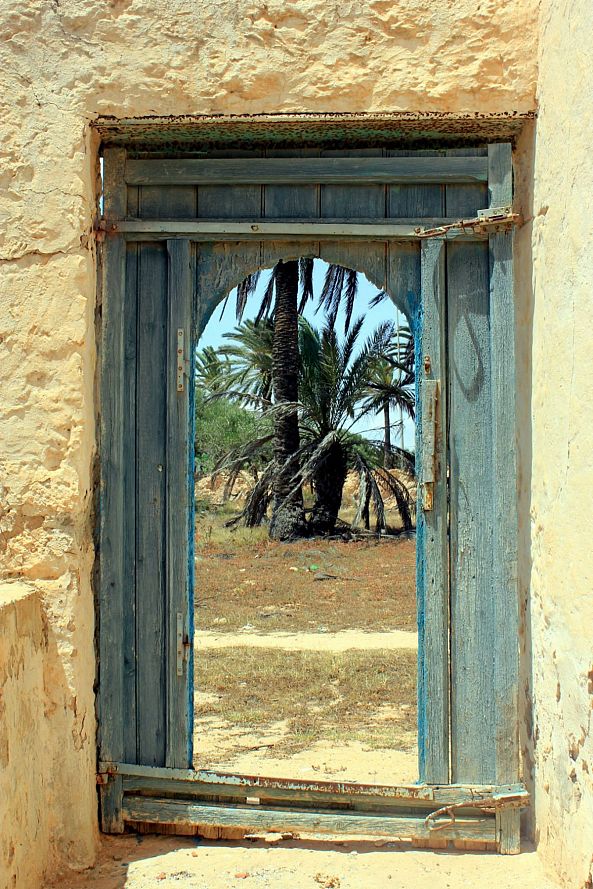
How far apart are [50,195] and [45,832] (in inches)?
85.9

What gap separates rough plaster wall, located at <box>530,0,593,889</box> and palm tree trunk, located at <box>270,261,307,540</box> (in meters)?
11.9

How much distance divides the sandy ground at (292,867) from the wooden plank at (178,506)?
32 centimetres

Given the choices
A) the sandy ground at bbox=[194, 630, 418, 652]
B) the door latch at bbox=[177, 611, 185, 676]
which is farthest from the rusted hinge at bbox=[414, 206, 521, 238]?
the sandy ground at bbox=[194, 630, 418, 652]

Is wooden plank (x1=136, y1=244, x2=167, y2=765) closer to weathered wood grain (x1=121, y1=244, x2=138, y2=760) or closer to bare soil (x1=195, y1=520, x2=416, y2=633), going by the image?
weathered wood grain (x1=121, y1=244, x2=138, y2=760)

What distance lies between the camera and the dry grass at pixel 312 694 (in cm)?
541

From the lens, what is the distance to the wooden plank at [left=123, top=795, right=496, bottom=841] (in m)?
3.29

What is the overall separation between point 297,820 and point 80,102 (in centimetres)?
270

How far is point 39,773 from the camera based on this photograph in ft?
9.88

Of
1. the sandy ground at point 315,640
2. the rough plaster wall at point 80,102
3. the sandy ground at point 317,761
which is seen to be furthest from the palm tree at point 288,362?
the rough plaster wall at point 80,102

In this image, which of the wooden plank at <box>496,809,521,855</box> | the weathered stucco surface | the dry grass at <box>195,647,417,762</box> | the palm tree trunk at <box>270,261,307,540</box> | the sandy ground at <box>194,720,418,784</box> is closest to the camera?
the weathered stucco surface

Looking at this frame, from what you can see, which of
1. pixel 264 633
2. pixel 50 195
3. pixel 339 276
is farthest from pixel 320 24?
pixel 339 276

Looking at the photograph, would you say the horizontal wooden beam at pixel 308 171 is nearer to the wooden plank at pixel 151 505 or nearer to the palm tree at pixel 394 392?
the wooden plank at pixel 151 505

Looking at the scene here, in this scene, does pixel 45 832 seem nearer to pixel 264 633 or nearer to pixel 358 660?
pixel 358 660

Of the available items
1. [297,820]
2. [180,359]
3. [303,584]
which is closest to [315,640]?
[303,584]
